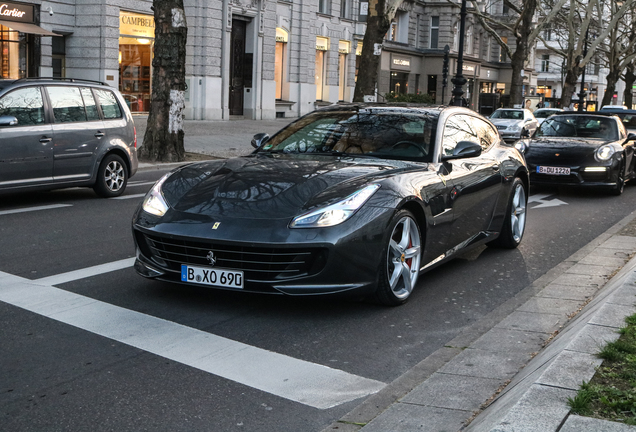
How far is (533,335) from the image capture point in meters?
5.06

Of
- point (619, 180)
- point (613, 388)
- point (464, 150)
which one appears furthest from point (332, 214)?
point (619, 180)

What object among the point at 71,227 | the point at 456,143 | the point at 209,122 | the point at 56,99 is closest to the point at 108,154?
the point at 56,99

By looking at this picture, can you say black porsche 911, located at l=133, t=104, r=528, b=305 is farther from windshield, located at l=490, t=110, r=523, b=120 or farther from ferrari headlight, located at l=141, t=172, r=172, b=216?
windshield, located at l=490, t=110, r=523, b=120

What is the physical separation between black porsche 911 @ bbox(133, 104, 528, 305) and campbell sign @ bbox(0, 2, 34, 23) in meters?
22.5

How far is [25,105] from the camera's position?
10109 millimetres

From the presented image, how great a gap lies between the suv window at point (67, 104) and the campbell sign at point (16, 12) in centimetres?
1768

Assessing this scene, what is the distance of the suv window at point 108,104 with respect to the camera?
11258 mm

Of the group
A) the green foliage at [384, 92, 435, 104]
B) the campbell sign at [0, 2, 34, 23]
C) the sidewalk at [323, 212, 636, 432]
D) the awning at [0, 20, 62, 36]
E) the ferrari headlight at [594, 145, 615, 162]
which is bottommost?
the sidewalk at [323, 212, 636, 432]

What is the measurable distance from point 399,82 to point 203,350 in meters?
Result: 51.7

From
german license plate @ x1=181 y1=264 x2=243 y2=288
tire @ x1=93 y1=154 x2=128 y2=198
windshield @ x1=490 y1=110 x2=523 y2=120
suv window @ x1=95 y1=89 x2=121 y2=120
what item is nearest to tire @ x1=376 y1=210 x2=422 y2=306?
german license plate @ x1=181 y1=264 x2=243 y2=288

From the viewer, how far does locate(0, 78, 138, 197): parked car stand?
990 cm

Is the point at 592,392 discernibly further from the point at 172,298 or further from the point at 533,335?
the point at 172,298

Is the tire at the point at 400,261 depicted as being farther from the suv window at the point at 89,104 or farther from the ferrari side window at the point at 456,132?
the suv window at the point at 89,104

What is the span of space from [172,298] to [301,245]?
3.91 feet
